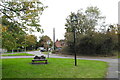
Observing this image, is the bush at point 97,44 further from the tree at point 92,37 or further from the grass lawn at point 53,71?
the grass lawn at point 53,71

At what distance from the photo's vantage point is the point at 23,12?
7160mm

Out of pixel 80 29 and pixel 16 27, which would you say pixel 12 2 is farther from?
pixel 80 29

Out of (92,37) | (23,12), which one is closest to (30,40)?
(92,37)

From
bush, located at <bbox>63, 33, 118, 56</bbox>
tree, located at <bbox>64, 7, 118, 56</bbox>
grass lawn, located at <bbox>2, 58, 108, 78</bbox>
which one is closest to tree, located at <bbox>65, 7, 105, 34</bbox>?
tree, located at <bbox>64, 7, 118, 56</bbox>

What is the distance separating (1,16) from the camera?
23.9ft

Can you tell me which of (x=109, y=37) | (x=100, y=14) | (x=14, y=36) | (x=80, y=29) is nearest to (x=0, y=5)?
(x=14, y=36)

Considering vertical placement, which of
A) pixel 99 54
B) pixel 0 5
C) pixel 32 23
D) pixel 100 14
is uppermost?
pixel 100 14

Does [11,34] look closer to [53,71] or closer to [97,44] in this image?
[53,71]

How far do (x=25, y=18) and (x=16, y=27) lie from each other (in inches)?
29.4

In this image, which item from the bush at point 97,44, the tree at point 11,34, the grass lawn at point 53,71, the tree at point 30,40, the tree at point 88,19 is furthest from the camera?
the tree at point 88,19

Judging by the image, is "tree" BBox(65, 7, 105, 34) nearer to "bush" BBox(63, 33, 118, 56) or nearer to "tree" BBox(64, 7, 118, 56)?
"tree" BBox(64, 7, 118, 56)

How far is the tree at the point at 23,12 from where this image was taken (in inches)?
275

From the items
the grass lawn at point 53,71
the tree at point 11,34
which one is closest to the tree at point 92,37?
the grass lawn at point 53,71

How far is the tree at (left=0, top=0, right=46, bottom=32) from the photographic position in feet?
22.9
